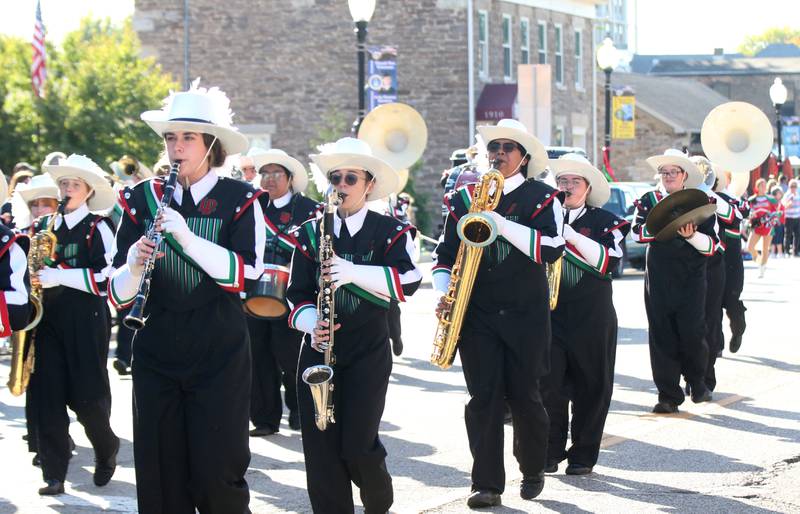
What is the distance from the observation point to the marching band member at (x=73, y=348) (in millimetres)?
8305

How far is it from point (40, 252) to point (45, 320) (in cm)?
39

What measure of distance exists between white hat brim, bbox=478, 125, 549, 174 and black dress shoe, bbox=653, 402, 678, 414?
3408mm

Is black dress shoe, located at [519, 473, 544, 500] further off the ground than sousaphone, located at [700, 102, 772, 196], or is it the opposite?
sousaphone, located at [700, 102, 772, 196]

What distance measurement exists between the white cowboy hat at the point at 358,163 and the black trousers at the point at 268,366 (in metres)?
3.25

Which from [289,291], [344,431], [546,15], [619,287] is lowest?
[619,287]

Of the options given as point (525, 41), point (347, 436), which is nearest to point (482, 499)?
point (347, 436)

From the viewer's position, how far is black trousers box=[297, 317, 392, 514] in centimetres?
658

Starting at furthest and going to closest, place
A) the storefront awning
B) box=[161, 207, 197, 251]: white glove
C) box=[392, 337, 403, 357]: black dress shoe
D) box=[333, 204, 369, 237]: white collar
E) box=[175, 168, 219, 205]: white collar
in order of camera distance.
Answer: the storefront awning → box=[392, 337, 403, 357]: black dress shoe → box=[333, 204, 369, 237]: white collar → box=[175, 168, 219, 205]: white collar → box=[161, 207, 197, 251]: white glove

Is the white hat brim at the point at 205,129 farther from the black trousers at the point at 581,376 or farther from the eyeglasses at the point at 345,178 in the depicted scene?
the black trousers at the point at 581,376

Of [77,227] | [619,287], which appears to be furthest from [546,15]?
[77,227]

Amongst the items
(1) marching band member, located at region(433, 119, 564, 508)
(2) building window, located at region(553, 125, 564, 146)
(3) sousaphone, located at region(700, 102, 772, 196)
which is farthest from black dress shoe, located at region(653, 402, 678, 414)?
(2) building window, located at region(553, 125, 564, 146)

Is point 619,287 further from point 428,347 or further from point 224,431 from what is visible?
point 224,431

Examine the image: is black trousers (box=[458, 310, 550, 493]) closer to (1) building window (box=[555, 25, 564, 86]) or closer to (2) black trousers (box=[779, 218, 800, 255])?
(2) black trousers (box=[779, 218, 800, 255])

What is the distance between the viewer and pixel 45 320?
8461mm
